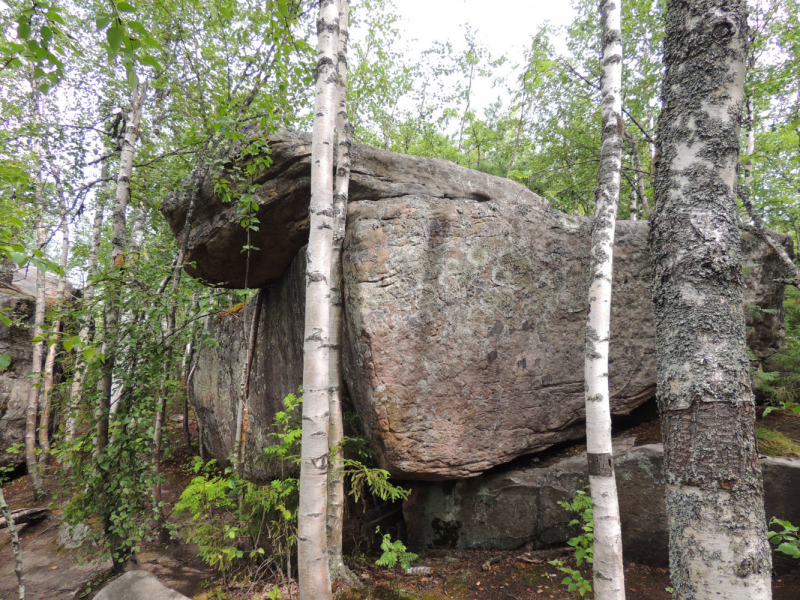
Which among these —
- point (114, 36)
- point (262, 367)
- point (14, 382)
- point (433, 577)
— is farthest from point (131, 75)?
point (14, 382)

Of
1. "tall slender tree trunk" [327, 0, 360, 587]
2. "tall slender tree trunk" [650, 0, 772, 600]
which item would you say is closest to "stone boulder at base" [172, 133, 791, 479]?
"tall slender tree trunk" [327, 0, 360, 587]

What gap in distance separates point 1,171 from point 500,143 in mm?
12857

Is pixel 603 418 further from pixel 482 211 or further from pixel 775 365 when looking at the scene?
pixel 775 365

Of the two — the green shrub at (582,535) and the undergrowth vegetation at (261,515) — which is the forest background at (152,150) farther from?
the green shrub at (582,535)

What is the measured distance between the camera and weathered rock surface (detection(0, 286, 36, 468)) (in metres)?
9.15

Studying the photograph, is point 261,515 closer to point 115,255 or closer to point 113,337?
point 113,337

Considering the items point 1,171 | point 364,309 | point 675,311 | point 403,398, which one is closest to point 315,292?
point 364,309

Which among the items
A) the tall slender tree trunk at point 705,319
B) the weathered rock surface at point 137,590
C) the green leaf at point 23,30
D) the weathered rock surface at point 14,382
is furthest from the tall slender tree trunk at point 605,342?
the weathered rock surface at point 14,382

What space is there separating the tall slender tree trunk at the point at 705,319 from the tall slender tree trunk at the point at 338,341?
9.94ft

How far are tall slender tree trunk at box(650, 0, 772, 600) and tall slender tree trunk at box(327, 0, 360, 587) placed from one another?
9.94 ft

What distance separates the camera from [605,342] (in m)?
3.22

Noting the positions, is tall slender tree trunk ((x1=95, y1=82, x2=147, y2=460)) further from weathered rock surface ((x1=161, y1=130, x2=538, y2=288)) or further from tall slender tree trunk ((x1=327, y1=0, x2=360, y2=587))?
tall slender tree trunk ((x1=327, y1=0, x2=360, y2=587))

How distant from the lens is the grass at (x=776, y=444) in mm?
4031

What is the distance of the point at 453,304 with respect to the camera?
13.6 ft
